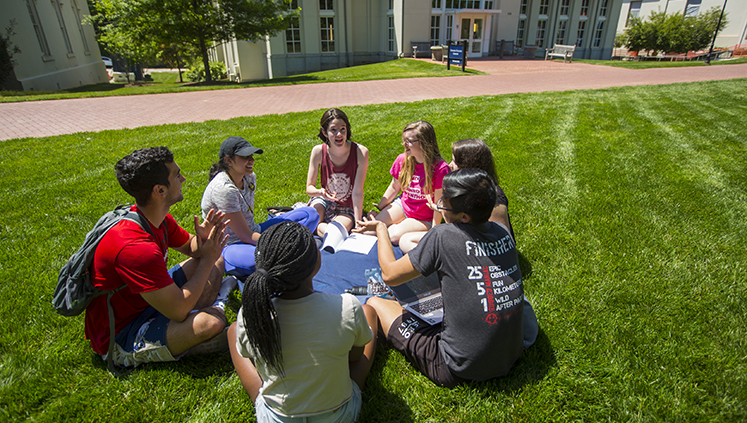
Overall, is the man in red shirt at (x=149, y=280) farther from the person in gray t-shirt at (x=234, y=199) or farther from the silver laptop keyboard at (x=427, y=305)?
the silver laptop keyboard at (x=427, y=305)

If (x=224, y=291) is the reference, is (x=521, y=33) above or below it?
above

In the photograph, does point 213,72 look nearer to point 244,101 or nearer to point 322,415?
point 244,101

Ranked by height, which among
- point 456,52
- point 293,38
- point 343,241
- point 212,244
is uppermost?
point 293,38

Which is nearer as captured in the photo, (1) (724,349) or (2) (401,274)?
(2) (401,274)

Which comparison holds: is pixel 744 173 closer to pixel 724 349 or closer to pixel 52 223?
pixel 724 349

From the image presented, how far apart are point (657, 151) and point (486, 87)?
908 cm

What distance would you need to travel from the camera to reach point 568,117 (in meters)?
9.42

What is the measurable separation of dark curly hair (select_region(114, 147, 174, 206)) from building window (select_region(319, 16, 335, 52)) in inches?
1155

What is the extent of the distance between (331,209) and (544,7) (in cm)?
3667

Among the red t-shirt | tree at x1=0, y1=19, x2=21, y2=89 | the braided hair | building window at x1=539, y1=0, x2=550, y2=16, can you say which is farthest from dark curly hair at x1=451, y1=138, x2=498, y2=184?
building window at x1=539, y1=0, x2=550, y2=16

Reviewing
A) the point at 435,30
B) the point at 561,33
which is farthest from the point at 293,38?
the point at 561,33

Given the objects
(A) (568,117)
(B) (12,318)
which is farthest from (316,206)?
(A) (568,117)

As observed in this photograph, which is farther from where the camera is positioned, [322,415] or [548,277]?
[548,277]

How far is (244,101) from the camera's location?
13.0 m
